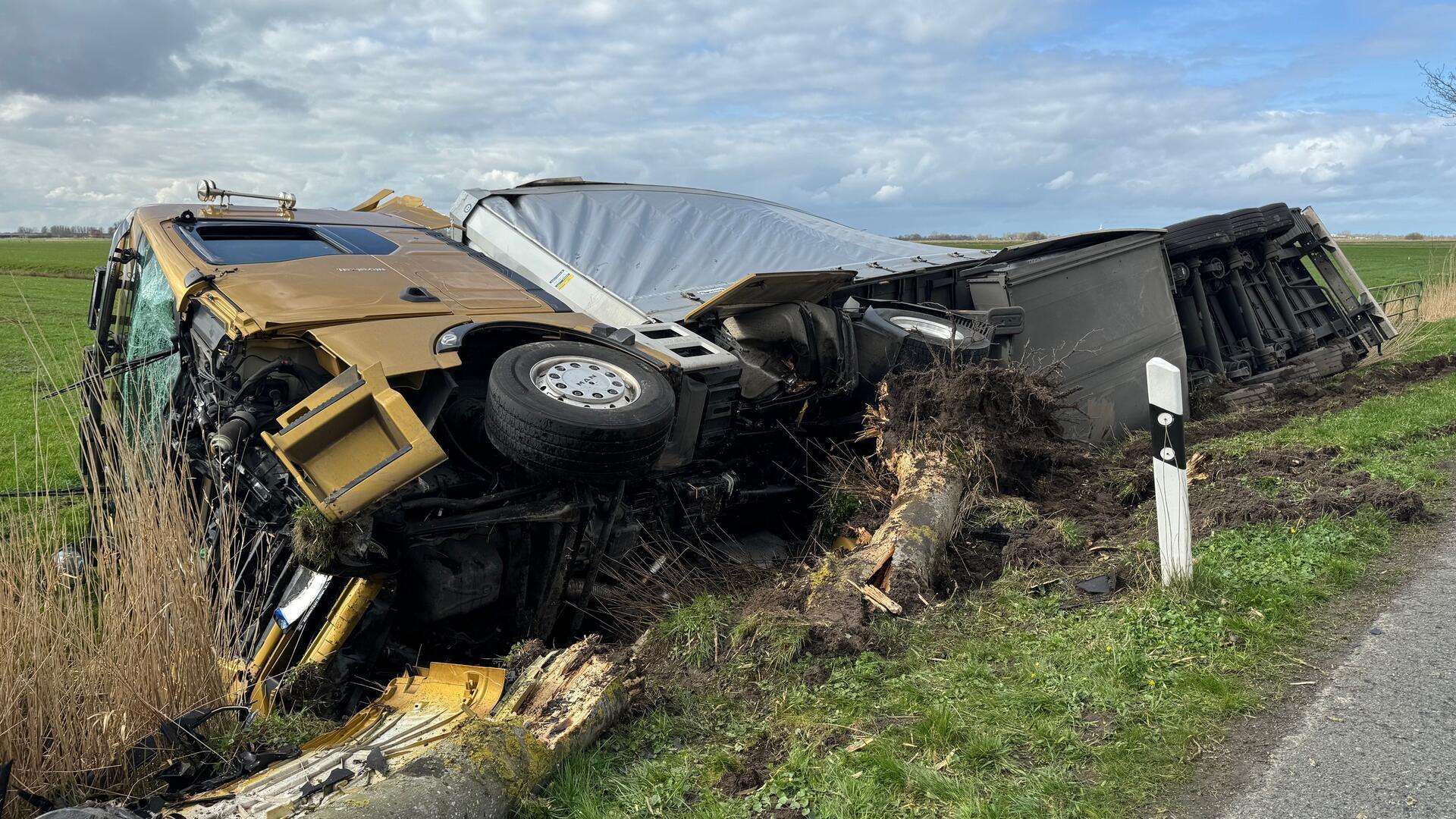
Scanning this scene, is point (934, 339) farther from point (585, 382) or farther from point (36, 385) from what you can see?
point (36, 385)

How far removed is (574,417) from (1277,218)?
31.6 ft

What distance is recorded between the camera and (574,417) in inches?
156

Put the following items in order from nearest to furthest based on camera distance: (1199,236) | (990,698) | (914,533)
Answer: (990,698), (914,533), (1199,236)

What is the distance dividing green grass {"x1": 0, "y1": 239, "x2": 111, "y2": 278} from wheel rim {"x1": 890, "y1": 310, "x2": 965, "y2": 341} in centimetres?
3465

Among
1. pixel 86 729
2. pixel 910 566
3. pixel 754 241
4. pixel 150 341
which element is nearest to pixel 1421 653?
pixel 910 566

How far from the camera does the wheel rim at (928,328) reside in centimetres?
611

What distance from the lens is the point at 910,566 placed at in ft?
14.4

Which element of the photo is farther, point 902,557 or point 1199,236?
point 1199,236

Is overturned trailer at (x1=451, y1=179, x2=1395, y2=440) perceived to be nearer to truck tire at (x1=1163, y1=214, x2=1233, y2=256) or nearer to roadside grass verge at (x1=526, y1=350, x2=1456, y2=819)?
truck tire at (x1=1163, y1=214, x2=1233, y2=256)

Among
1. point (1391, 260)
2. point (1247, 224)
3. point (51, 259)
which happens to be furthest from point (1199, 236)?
point (51, 259)

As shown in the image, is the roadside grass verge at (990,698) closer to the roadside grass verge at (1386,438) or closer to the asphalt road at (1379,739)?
the asphalt road at (1379,739)

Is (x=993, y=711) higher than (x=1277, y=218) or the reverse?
the reverse

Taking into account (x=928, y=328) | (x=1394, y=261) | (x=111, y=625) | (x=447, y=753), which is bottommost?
(x=1394, y=261)

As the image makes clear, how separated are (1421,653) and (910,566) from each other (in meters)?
1.87
